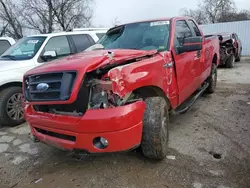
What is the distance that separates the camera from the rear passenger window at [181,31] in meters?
4.22

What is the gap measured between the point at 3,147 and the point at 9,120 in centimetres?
100

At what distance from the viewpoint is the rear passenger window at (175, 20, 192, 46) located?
4.22m

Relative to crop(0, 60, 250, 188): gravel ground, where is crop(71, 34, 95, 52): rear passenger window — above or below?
above

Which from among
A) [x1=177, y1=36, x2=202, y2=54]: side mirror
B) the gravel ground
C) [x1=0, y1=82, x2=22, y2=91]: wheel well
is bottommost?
the gravel ground

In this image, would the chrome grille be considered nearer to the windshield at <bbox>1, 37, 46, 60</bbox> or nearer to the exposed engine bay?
the exposed engine bay

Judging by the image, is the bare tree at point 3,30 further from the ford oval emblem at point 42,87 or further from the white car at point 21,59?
the ford oval emblem at point 42,87

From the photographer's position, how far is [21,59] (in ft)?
18.3

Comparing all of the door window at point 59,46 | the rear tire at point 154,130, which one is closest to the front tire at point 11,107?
the door window at point 59,46

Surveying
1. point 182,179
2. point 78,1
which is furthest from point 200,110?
point 78,1

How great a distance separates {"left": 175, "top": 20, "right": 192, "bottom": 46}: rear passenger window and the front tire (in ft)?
11.4

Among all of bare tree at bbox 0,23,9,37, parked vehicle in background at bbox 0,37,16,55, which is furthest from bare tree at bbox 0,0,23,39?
parked vehicle in background at bbox 0,37,16,55

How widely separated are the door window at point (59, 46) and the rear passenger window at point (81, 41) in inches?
10.2

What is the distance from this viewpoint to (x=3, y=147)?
Answer: 434 centimetres

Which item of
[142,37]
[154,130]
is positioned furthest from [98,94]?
[142,37]
